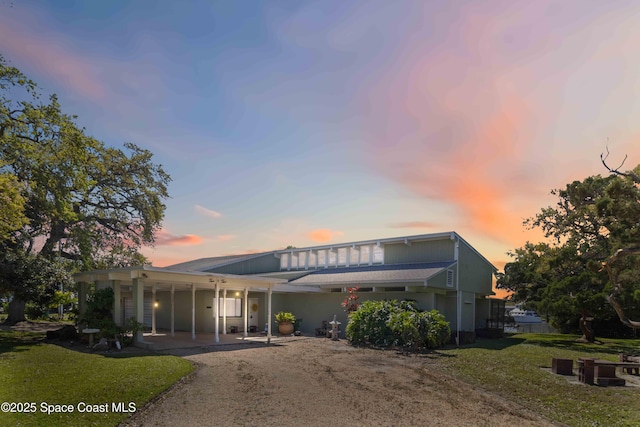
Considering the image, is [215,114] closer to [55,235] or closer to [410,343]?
[410,343]

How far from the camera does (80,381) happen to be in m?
9.84

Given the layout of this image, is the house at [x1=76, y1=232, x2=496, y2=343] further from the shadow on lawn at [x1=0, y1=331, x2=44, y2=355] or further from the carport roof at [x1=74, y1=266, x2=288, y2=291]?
the shadow on lawn at [x1=0, y1=331, x2=44, y2=355]

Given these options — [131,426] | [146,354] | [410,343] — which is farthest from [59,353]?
[410,343]

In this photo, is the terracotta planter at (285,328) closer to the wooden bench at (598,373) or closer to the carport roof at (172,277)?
the carport roof at (172,277)

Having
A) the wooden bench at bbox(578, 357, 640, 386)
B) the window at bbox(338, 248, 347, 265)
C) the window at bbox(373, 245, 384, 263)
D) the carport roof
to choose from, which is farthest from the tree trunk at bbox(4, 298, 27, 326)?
the wooden bench at bbox(578, 357, 640, 386)

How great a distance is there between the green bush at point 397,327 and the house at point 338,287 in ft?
5.16

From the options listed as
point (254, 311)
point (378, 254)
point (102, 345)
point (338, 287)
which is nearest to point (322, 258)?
point (378, 254)

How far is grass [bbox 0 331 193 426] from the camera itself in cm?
748

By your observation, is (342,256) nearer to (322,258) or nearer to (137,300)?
(322,258)

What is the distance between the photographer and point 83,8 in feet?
46.2

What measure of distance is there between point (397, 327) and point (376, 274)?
555 centimetres

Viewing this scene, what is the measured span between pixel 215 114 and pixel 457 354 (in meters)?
Result: 12.6

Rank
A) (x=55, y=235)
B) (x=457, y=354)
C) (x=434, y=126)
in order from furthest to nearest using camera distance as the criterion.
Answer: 1. (x=55, y=235)
2. (x=457, y=354)
3. (x=434, y=126)

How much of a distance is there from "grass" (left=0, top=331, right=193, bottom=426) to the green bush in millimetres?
8825
